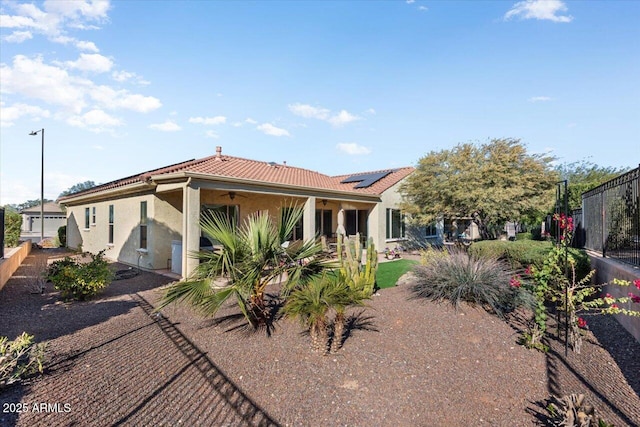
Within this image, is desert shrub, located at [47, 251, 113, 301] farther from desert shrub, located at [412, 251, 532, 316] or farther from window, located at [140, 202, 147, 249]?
desert shrub, located at [412, 251, 532, 316]

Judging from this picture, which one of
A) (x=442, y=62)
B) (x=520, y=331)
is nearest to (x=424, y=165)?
(x=442, y=62)

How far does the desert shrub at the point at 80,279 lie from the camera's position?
7.77 metres

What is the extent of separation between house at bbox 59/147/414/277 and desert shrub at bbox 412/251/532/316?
555cm

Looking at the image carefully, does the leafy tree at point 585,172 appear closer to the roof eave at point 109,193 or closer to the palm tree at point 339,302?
the palm tree at point 339,302

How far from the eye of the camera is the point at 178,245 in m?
11.5

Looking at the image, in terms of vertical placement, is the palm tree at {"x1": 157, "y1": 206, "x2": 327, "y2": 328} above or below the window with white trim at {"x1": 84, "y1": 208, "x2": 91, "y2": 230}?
below

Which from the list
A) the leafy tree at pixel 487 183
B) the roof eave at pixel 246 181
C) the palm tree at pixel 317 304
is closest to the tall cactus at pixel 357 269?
the palm tree at pixel 317 304

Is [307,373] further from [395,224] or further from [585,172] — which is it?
[585,172]

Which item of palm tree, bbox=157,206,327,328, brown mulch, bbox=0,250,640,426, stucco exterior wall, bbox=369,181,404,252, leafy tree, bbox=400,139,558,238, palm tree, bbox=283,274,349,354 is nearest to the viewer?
brown mulch, bbox=0,250,640,426

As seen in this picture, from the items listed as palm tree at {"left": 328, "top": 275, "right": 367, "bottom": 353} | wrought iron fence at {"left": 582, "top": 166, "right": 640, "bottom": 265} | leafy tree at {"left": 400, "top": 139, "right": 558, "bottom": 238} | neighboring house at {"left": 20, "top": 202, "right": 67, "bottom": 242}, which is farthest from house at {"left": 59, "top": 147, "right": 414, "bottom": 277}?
neighboring house at {"left": 20, "top": 202, "right": 67, "bottom": 242}

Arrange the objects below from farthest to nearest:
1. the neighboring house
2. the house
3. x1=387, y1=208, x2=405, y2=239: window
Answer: the neighboring house → x1=387, y1=208, x2=405, y2=239: window → the house

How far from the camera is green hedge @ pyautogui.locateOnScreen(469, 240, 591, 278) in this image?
26.2 ft

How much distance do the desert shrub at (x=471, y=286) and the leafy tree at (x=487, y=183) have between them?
7920 mm

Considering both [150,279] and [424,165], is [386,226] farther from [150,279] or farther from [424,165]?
[150,279]
